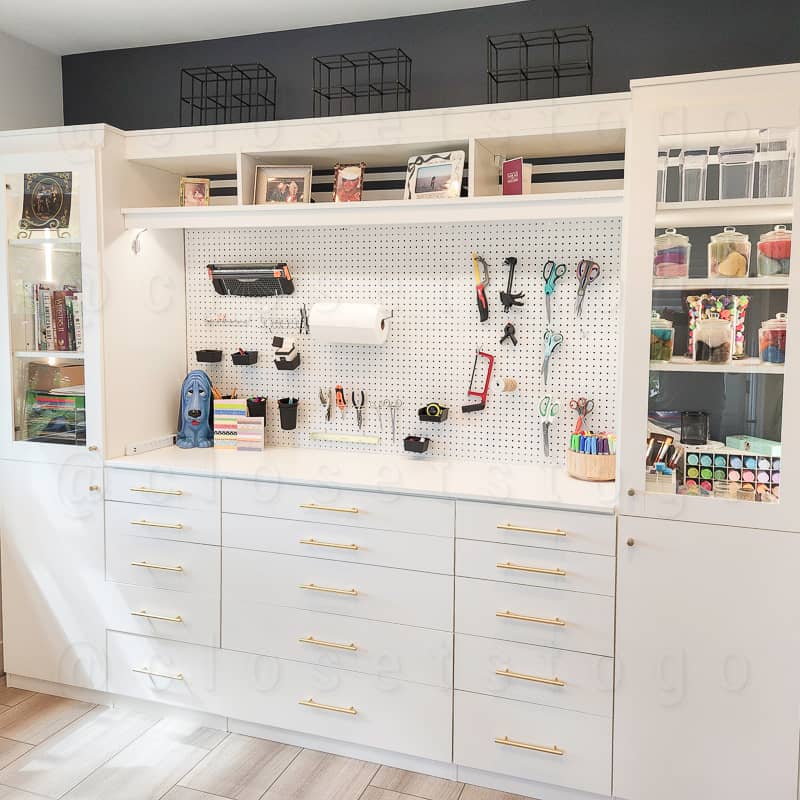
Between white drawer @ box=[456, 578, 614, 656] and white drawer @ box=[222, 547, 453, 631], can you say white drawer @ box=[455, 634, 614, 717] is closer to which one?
white drawer @ box=[456, 578, 614, 656]

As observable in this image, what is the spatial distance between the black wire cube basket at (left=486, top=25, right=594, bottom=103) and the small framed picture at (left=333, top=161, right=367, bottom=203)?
1.83 feet

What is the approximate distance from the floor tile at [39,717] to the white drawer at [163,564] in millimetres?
556

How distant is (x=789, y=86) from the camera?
82.3 inches

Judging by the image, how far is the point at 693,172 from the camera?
2209 millimetres

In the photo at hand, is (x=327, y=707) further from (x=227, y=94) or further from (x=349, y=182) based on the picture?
(x=227, y=94)

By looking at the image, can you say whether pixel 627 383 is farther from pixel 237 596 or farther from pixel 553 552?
pixel 237 596

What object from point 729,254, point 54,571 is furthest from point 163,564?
point 729,254

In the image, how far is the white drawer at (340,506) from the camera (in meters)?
2.50

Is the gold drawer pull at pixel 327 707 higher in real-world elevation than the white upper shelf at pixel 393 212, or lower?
lower

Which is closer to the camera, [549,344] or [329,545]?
[329,545]

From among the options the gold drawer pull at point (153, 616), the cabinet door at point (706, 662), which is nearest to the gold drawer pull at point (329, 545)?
the gold drawer pull at point (153, 616)

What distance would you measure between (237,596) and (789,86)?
2348 millimetres

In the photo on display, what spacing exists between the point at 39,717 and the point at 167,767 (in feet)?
2.17

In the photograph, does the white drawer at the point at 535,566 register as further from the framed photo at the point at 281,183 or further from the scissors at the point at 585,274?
the framed photo at the point at 281,183
